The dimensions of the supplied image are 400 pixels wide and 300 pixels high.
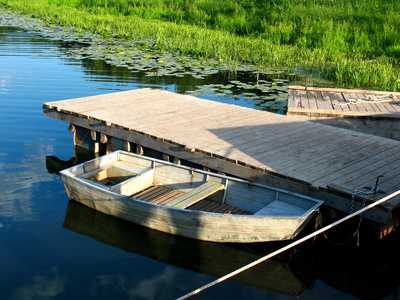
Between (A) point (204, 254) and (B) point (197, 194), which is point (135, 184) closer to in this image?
(B) point (197, 194)

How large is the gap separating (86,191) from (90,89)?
6619 mm

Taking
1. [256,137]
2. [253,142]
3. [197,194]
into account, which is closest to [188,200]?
[197,194]

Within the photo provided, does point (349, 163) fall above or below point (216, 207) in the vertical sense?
above

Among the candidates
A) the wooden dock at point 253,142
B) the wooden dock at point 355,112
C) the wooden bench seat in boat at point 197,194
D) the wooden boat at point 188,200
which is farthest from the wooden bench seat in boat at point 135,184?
the wooden dock at point 355,112

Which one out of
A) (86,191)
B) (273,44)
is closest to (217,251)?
(86,191)

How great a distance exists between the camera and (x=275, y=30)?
60.6 feet

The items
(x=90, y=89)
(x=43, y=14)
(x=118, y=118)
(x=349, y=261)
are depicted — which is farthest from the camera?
(x=43, y=14)

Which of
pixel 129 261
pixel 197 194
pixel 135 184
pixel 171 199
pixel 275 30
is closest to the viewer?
pixel 129 261

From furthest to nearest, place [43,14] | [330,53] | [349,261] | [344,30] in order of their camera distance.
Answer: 1. [43,14]
2. [344,30]
3. [330,53]
4. [349,261]

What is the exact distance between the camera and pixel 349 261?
541 centimetres

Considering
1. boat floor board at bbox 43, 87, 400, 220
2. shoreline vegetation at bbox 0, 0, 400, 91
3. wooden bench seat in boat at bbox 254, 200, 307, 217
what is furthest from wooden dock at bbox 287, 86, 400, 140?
wooden bench seat in boat at bbox 254, 200, 307, 217

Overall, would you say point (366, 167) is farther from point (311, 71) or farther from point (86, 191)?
point (311, 71)

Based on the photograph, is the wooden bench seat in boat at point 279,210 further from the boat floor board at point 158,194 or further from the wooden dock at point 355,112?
the wooden dock at point 355,112

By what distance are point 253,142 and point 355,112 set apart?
2.72 metres
